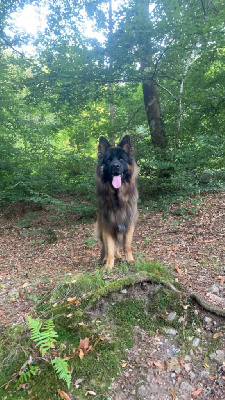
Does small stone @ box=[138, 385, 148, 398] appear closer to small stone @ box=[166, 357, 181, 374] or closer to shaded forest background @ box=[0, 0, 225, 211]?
small stone @ box=[166, 357, 181, 374]

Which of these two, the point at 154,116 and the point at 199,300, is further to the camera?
the point at 154,116

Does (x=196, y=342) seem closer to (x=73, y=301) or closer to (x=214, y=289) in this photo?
(x=214, y=289)

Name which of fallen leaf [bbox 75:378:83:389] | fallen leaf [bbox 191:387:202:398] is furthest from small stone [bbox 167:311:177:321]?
fallen leaf [bbox 75:378:83:389]

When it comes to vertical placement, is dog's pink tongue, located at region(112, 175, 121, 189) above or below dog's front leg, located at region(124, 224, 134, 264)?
above

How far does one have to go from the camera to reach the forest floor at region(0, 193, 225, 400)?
6.86ft

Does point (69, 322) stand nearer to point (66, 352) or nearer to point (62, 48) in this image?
point (66, 352)

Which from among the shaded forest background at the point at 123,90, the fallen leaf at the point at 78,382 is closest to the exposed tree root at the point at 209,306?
the fallen leaf at the point at 78,382

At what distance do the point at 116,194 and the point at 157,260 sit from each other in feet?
4.22

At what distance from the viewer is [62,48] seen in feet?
24.5

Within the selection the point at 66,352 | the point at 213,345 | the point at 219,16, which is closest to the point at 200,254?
the point at 213,345

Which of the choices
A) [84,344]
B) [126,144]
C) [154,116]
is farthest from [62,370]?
[154,116]

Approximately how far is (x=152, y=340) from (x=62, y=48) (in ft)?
25.8

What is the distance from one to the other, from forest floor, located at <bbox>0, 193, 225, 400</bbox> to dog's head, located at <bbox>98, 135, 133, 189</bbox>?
144cm

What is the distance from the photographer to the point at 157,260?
13.8 ft
